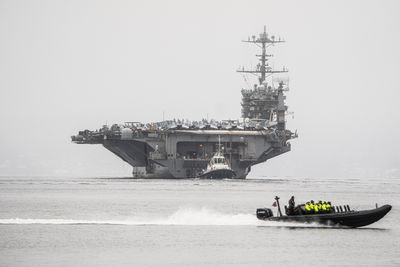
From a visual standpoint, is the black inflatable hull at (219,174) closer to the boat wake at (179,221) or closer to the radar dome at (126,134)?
the radar dome at (126,134)

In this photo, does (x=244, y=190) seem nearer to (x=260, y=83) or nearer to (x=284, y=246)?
(x=260, y=83)

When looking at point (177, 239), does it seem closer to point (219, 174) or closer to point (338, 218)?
point (338, 218)

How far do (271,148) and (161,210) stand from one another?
194ft

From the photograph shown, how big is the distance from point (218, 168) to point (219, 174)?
2133 mm

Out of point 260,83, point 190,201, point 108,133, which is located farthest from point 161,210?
point 260,83

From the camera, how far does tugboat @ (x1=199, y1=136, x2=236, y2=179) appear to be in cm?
12436

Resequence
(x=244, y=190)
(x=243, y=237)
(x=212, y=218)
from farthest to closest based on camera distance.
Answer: (x=244, y=190) < (x=212, y=218) < (x=243, y=237)

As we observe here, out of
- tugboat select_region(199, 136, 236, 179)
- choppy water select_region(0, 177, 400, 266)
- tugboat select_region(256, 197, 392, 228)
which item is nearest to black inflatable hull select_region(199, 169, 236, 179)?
tugboat select_region(199, 136, 236, 179)

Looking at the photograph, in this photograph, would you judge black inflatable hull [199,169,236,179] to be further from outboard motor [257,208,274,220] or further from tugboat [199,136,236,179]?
outboard motor [257,208,274,220]

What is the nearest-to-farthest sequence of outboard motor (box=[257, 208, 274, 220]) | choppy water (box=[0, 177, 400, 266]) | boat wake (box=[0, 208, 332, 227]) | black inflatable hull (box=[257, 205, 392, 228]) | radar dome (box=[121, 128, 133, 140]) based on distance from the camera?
choppy water (box=[0, 177, 400, 266]), black inflatable hull (box=[257, 205, 392, 228]), outboard motor (box=[257, 208, 274, 220]), boat wake (box=[0, 208, 332, 227]), radar dome (box=[121, 128, 133, 140])

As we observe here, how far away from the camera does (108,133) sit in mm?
125250

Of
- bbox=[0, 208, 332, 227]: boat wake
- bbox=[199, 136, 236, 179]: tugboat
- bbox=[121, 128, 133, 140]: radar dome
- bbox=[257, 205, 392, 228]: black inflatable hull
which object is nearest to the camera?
bbox=[257, 205, 392, 228]: black inflatable hull

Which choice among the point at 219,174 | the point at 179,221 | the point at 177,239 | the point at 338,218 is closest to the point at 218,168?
the point at 219,174

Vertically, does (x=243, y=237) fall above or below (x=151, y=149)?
below
